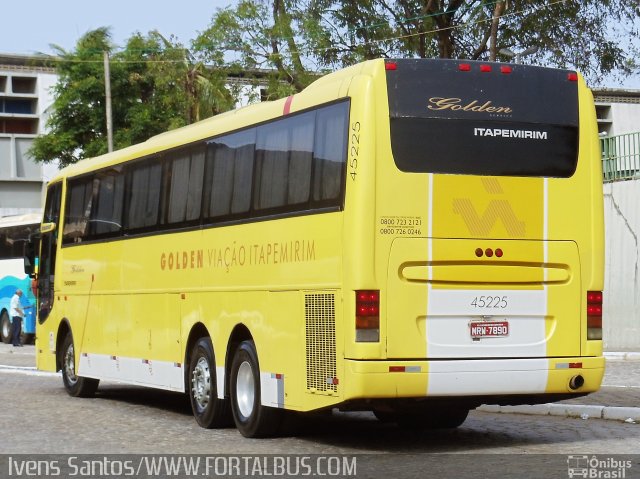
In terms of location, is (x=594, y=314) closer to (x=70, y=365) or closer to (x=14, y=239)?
(x=70, y=365)

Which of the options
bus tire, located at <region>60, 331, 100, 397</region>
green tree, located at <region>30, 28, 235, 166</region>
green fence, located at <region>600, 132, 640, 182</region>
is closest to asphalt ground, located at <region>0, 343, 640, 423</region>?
green fence, located at <region>600, 132, 640, 182</region>

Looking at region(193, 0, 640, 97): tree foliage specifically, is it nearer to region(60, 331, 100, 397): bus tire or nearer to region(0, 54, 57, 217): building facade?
region(60, 331, 100, 397): bus tire

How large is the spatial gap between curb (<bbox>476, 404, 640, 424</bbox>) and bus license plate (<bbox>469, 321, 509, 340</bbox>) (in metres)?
3.16

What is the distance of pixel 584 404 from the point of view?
639 inches

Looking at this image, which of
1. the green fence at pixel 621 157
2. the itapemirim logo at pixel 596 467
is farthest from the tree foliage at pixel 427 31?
the itapemirim logo at pixel 596 467

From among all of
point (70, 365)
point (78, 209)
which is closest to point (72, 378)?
point (70, 365)

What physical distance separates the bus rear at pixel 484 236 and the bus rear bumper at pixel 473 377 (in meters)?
0.01

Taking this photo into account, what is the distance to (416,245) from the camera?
12188 millimetres

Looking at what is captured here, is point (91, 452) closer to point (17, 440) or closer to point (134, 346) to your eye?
point (17, 440)

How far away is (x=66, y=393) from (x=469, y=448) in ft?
32.6

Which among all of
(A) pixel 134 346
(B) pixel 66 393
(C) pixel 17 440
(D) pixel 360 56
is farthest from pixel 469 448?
(D) pixel 360 56

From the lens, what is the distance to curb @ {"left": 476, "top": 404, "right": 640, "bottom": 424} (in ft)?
49.2

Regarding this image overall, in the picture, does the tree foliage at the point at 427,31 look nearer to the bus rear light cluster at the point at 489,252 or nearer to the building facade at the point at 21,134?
the bus rear light cluster at the point at 489,252

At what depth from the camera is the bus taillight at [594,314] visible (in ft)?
42.3
